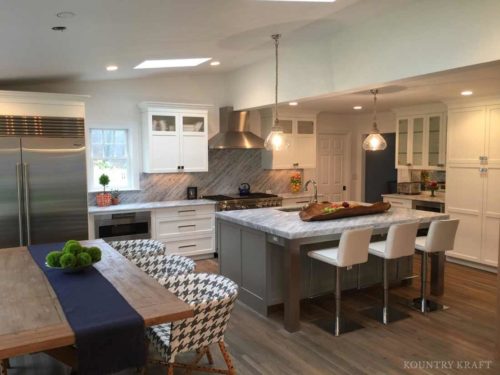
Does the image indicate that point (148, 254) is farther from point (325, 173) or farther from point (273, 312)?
point (325, 173)

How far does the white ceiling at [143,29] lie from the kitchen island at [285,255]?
1896mm

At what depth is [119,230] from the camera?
584 centimetres

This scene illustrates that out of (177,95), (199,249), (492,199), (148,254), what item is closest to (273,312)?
(148,254)

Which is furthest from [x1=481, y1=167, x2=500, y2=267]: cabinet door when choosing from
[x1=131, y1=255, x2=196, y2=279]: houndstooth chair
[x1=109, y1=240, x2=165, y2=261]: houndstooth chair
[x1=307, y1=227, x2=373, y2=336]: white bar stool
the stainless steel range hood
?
[x1=109, y1=240, x2=165, y2=261]: houndstooth chair

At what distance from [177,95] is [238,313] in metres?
3.78

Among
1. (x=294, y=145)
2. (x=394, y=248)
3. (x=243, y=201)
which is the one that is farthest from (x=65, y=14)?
(x=294, y=145)

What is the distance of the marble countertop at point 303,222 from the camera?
3.88 m

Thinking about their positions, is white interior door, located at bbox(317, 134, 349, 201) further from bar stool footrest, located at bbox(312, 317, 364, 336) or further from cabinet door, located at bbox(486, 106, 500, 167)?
bar stool footrest, located at bbox(312, 317, 364, 336)

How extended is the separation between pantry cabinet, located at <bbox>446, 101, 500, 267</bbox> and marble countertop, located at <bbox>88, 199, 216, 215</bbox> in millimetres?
3580

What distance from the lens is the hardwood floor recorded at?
3.23 metres

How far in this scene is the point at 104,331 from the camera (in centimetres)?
203

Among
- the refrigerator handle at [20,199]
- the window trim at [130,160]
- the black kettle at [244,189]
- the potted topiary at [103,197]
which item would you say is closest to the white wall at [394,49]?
the black kettle at [244,189]

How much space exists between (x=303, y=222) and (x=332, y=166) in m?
4.59

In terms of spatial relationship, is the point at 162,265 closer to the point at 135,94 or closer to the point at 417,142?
the point at 135,94
